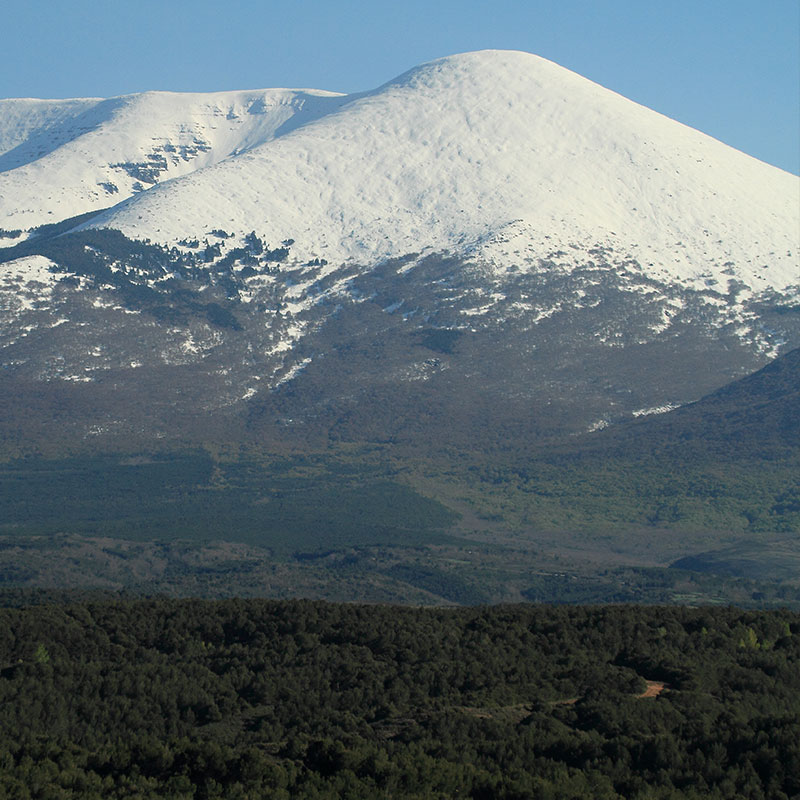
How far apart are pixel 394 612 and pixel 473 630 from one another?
6.15m

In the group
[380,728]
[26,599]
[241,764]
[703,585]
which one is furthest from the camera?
[703,585]

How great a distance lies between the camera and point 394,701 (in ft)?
206

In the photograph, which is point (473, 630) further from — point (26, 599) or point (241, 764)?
point (26, 599)

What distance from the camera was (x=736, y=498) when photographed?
193750 millimetres

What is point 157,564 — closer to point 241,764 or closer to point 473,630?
point 473,630

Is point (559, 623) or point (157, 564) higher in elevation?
point (559, 623)

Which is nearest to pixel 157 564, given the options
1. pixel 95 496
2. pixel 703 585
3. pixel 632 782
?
pixel 95 496

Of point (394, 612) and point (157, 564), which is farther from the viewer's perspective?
point (157, 564)

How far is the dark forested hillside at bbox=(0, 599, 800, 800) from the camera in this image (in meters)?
48.7

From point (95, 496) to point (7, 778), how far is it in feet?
506

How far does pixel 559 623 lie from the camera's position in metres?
75.9

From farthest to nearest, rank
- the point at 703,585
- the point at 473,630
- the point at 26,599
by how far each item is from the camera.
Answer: the point at 703,585
the point at 26,599
the point at 473,630

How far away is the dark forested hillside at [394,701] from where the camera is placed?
160ft

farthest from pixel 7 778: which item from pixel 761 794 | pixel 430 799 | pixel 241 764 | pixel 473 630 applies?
pixel 473 630
